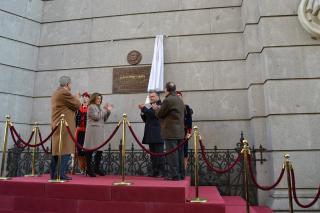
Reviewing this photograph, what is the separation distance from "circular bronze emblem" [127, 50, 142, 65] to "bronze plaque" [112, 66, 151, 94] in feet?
0.71

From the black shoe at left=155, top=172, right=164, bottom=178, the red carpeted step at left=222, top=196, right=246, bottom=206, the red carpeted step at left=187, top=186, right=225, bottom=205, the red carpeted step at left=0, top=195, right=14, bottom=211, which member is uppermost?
the black shoe at left=155, top=172, right=164, bottom=178

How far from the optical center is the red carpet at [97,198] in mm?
4891

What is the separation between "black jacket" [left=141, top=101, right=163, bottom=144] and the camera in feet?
23.9

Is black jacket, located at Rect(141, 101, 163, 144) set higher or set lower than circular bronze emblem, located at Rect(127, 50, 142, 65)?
lower

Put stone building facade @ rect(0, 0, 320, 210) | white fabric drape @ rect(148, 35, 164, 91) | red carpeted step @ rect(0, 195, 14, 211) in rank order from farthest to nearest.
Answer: white fabric drape @ rect(148, 35, 164, 91), stone building facade @ rect(0, 0, 320, 210), red carpeted step @ rect(0, 195, 14, 211)

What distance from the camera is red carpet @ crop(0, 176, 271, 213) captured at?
→ 4.89 m

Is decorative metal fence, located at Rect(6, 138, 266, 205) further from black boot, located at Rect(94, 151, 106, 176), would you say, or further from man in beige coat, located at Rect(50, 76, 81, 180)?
man in beige coat, located at Rect(50, 76, 81, 180)

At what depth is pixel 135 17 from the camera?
10078 mm

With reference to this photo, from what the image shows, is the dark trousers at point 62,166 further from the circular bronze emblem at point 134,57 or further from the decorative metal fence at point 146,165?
the circular bronze emblem at point 134,57

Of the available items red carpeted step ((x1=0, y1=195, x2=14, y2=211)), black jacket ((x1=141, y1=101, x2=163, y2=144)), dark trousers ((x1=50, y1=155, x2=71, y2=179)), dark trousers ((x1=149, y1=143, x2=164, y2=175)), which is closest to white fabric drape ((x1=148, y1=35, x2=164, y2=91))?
black jacket ((x1=141, y1=101, x2=163, y2=144))

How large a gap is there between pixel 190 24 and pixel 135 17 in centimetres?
194

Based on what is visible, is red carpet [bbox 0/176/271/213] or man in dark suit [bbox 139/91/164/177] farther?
man in dark suit [bbox 139/91/164/177]

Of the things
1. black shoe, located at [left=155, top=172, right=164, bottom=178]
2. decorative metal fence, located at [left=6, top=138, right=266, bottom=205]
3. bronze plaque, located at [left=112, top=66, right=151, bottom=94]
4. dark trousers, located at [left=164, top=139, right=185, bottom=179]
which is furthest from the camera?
bronze plaque, located at [left=112, top=66, right=151, bottom=94]

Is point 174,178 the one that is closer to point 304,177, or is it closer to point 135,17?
point 304,177
